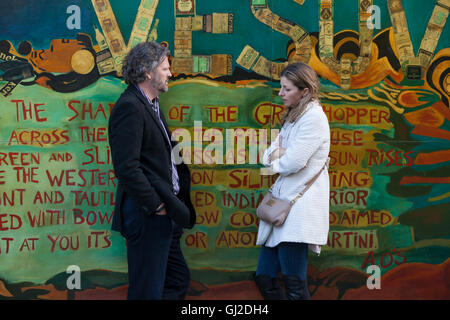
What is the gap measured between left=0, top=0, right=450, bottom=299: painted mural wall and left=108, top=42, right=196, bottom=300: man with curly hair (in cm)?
101

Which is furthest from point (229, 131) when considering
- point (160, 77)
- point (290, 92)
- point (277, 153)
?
point (160, 77)

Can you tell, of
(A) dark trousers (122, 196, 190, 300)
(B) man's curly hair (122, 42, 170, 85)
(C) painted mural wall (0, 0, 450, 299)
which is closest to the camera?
(A) dark trousers (122, 196, 190, 300)

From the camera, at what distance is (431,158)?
4672mm

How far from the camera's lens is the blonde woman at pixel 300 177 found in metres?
3.49

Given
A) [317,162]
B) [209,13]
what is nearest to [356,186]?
[317,162]

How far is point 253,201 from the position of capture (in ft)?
15.1

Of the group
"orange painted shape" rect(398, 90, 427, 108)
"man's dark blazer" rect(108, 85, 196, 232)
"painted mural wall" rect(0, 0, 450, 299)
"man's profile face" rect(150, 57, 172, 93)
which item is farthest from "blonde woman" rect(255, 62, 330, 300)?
"orange painted shape" rect(398, 90, 427, 108)

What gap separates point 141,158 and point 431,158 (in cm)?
272

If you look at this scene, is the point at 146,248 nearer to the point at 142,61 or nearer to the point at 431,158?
the point at 142,61

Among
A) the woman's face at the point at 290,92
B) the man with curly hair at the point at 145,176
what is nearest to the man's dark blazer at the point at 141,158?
the man with curly hair at the point at 145,176

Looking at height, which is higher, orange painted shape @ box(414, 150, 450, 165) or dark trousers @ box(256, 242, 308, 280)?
orange painted shape @ box(414, 150, 450, 165)

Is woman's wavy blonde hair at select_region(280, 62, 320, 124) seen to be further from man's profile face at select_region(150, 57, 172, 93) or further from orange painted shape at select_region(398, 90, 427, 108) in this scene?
orange painted shape at select_region(398, 90, 427, 108)

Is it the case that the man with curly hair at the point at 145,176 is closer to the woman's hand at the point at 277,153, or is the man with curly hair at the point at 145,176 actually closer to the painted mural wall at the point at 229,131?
the woman's hand at the point at 277,153

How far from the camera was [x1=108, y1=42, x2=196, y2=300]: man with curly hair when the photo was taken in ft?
10.5
